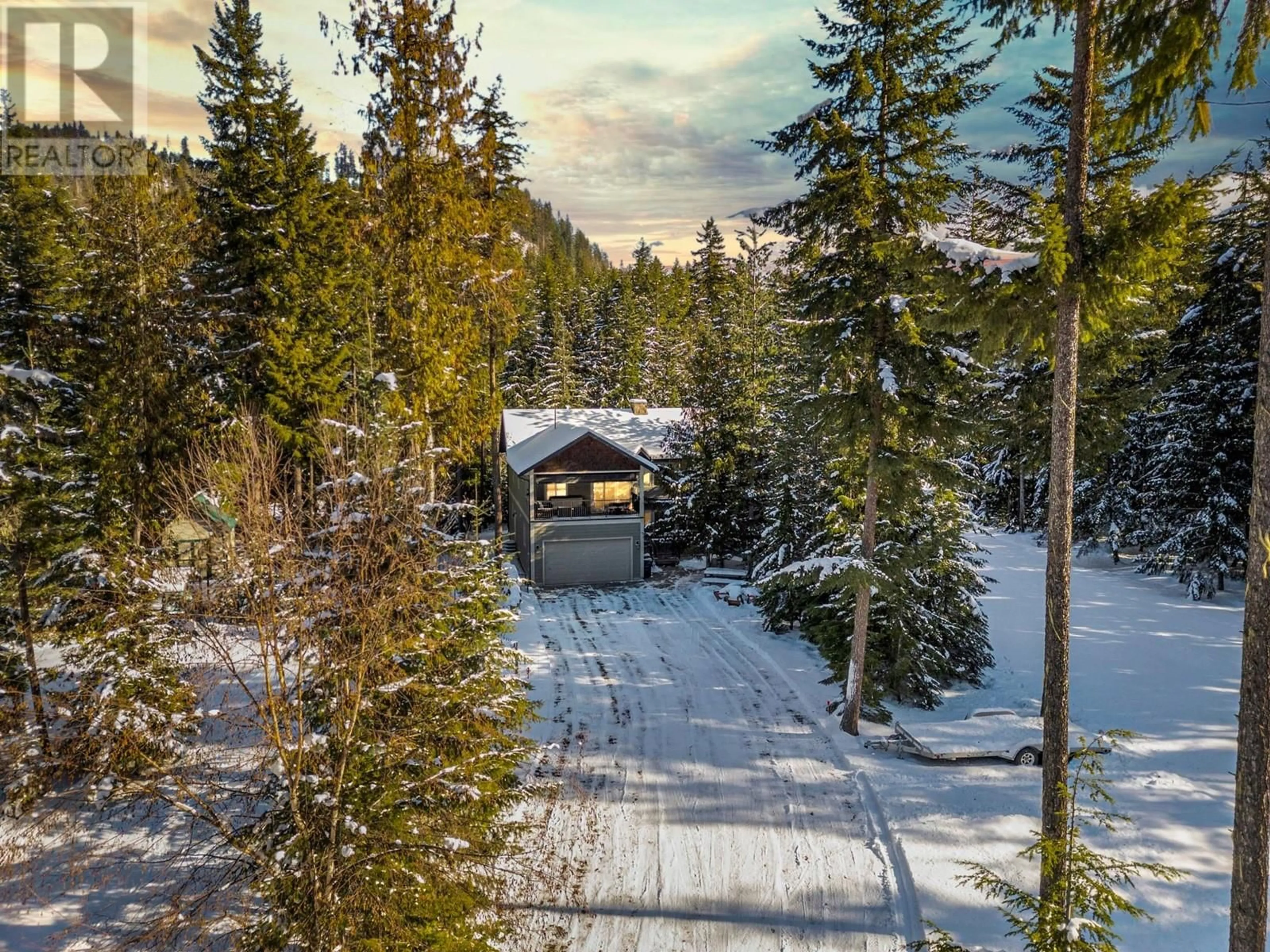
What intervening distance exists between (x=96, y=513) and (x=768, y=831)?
1558cm

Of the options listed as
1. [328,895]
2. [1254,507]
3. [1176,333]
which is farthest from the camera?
[1176,333]

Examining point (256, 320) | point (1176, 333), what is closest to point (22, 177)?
point (256, 320)

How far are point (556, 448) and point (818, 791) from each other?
18.2 m

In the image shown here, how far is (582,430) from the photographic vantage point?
28.9 metres

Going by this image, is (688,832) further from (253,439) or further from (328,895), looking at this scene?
(253,439)

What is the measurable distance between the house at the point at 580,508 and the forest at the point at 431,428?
3.36m

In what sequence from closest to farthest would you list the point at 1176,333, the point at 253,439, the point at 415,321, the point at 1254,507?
the point at 1254,507, the point at 253,439, the point at 415,321, the point at 1176,333

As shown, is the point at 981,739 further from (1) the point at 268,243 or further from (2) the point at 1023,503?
(2) the point at 1023,503

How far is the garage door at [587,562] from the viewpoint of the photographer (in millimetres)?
29141

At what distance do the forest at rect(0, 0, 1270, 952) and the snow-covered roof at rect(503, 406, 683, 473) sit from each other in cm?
407

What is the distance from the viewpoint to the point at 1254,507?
629 centimetres

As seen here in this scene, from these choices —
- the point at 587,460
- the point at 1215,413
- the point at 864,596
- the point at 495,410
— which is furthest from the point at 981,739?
the point at 587,460

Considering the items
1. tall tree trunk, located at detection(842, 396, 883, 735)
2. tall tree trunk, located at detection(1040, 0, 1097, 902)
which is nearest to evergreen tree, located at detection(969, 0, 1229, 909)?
tall tree trunk, located at detection(1040, 0, 1097, 902)

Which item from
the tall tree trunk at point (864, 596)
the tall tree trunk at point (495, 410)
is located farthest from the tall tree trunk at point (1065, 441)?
the tall tree trunk at point (495, 410)
